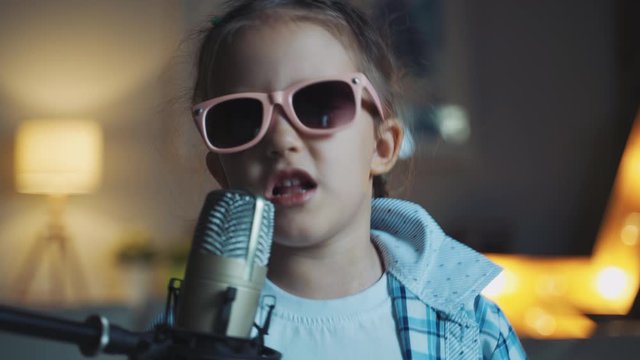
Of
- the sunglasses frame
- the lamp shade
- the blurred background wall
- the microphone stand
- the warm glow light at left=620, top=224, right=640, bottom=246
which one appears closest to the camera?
the microphone stand

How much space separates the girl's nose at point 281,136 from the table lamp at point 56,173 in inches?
95.1

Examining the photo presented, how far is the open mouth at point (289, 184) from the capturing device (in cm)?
64

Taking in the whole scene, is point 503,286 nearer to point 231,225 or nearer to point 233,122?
point 233,122

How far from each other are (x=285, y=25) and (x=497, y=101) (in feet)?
9.03

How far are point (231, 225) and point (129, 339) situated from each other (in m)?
0.09

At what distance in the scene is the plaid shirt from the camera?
0.72m

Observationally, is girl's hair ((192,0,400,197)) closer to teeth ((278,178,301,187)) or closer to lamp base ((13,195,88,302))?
teeth ((278,178,301,187))

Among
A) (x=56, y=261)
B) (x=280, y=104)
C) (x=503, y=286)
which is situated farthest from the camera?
(x=56, y=261)

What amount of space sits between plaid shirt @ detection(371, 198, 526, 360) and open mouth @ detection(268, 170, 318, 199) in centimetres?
17

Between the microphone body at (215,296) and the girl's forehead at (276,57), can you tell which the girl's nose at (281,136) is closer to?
the girl's forehead at (276,57)

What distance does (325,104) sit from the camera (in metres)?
0.66

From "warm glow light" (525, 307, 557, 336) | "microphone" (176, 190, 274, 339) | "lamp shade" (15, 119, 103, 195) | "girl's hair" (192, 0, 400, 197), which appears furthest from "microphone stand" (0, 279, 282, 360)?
"lamp shade" (15, 119, 103, 195)

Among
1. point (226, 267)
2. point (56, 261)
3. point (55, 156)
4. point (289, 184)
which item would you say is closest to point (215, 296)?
point (226, 267)

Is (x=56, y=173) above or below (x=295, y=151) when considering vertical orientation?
below
